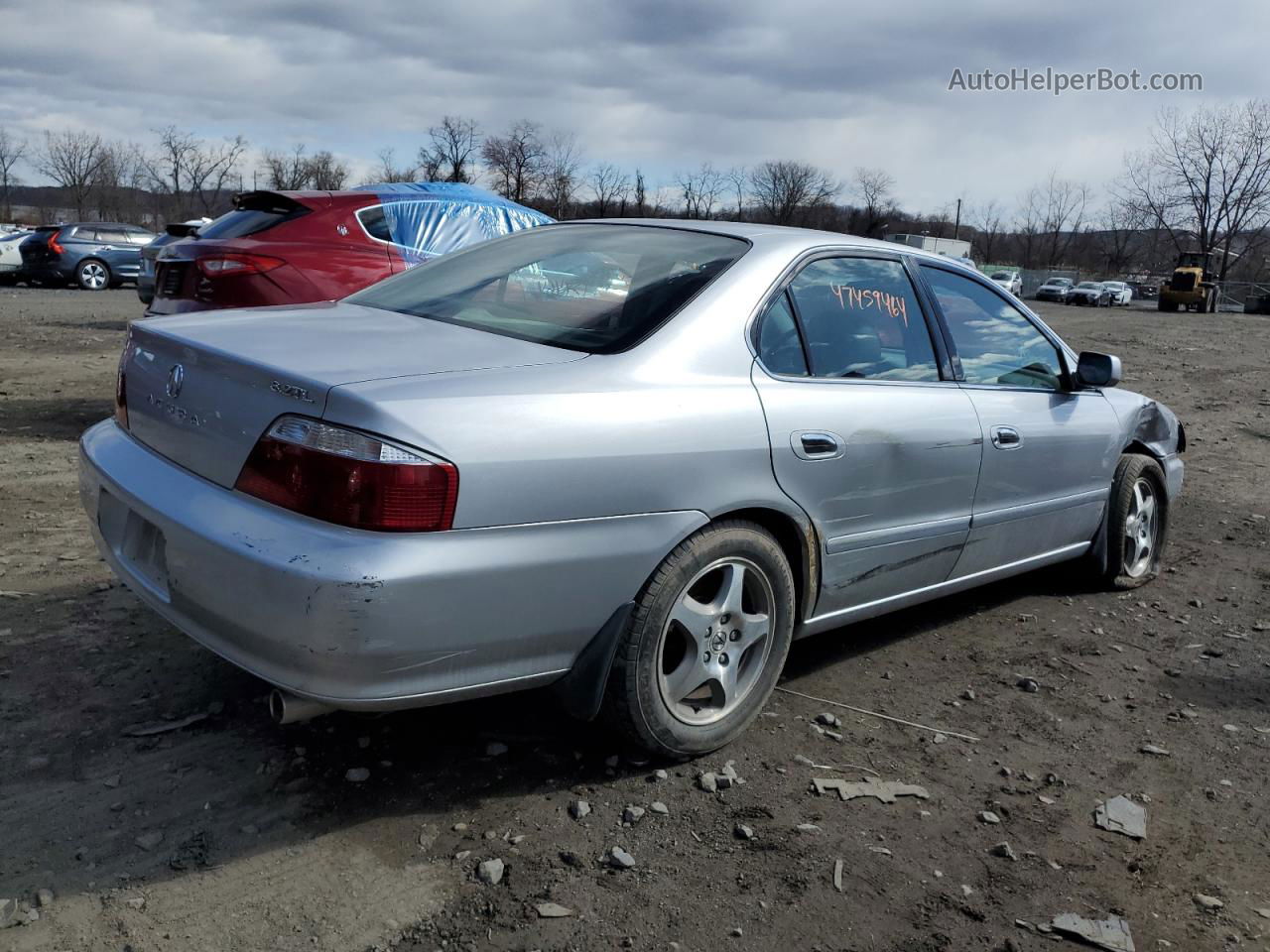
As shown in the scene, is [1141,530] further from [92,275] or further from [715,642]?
[92,275]

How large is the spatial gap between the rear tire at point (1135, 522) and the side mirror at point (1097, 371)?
0.61 m

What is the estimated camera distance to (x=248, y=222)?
723cm

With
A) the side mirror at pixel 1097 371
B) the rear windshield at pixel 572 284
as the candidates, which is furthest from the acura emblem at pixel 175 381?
the side mirror at pixel 1097 371

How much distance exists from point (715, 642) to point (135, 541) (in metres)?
1.62

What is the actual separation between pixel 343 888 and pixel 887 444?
81.1 inches

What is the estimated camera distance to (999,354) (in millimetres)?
4199

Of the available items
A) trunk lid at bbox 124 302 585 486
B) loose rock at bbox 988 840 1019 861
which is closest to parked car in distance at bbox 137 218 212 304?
trunk lid at bbox 124 302 585 486

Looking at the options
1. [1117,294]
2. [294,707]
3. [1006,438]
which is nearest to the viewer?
[294,707]

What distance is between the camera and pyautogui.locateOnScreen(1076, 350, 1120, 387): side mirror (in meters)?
4.36

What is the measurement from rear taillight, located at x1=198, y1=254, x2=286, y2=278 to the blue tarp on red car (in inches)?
41.0

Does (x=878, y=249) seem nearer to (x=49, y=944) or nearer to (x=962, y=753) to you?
(x=962, y=753)

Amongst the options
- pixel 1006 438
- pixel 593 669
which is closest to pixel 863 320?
pixel 1006 438

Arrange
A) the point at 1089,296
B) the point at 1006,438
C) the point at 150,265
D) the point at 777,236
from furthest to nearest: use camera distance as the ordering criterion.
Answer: the point at 1089,296, the point at 150,265, the point at 1006,438, the point at 777,236

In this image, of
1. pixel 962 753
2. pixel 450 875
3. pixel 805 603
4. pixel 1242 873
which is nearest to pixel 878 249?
pixel 805 603
